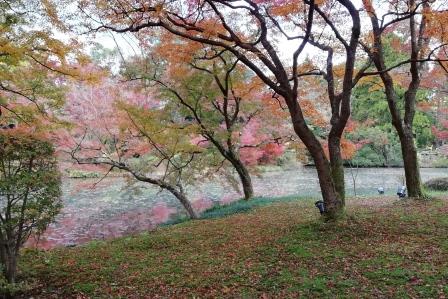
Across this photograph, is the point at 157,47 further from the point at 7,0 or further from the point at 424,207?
the point at 424,207

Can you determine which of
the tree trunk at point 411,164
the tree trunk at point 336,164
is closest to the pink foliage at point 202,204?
the tree trunk at point 411,164

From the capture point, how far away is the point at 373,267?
5.08 meters

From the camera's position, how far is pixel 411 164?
1015 centimetres

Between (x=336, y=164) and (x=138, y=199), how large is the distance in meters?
14.1

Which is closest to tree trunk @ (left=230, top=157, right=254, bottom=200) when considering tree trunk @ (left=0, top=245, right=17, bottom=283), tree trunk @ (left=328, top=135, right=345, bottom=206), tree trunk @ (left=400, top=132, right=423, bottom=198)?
tree trunk @ (left=400, top=132, right=423, bottom=198)

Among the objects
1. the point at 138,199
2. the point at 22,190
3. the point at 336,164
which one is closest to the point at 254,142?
the point at 138,199

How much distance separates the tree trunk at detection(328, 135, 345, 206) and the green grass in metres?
0.78

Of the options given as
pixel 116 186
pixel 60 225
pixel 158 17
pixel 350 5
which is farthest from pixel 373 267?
pixel 116 186

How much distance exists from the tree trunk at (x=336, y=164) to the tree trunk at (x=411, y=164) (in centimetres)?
326

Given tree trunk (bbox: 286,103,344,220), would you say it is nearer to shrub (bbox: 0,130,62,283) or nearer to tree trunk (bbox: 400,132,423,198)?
tree trunk (bbox: 400,132,423,198)

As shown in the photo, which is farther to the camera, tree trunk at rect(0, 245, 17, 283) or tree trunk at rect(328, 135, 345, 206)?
tree trunk at rect(328, 135, 345, 206)

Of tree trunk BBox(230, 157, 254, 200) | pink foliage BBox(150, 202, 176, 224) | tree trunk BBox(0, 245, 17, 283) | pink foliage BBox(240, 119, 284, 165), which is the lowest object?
pink foliage BBox(150, 202, 176, 224)

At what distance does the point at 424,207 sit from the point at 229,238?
5.00 meters

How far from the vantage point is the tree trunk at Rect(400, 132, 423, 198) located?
33.0 ft
